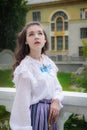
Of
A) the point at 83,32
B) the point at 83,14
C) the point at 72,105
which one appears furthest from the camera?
the point at 83,14

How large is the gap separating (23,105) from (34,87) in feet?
0.22

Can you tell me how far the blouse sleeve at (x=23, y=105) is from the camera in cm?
96

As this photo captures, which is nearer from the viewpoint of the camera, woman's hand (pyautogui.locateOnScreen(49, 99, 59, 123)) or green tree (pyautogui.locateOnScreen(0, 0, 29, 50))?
woman's hand (pyautogui.locateOnScreen(49, 99, 59, 123))

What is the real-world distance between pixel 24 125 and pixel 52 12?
13.4 metres

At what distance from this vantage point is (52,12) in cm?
1409

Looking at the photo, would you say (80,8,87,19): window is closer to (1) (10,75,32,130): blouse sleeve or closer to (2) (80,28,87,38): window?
(2) (80,28,87,38): window

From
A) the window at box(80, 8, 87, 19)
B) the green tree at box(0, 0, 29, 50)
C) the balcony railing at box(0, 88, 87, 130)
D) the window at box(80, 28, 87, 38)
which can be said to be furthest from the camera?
the window at box(80, 8, 87, 19)

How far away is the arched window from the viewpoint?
13.4 meters

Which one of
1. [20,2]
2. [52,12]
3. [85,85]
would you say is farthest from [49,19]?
[85,85]

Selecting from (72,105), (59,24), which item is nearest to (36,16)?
(59,24)

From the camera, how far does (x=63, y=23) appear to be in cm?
1403

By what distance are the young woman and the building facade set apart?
11.6 meters

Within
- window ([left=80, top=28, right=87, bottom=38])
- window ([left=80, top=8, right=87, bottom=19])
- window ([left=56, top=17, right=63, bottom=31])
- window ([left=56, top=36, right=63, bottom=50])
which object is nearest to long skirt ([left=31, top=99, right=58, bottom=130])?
window ([left=80, top=28, right=87, bottom=38])

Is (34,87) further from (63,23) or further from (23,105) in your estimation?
(63,23)
